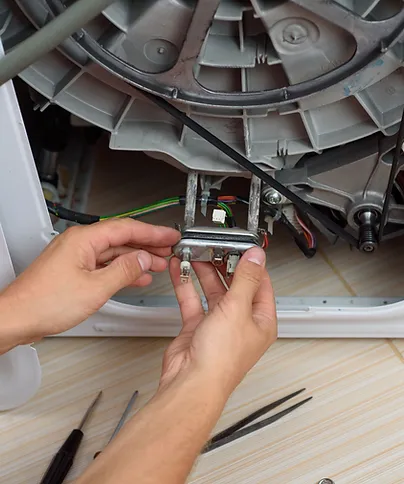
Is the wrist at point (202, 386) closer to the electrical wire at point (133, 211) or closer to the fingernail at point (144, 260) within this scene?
the fingernail at point (144, 260)

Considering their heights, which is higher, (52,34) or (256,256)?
(52,34)

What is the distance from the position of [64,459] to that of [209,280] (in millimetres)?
294

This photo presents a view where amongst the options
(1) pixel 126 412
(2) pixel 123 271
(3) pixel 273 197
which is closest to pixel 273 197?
(3) pixel 273 197

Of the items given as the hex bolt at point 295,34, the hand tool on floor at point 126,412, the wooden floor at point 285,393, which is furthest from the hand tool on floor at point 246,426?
the hex bolt at point 295,34

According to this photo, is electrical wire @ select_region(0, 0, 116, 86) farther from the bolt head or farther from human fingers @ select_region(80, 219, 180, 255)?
the bolt head

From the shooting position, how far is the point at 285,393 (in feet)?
3.07

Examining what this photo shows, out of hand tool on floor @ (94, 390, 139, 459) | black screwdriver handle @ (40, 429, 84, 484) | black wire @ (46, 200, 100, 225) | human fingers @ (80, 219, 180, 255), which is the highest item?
black wire @ (46, 200, 100, 225)

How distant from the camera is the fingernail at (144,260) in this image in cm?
76

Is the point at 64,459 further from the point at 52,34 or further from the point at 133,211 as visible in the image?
the point at 52,34


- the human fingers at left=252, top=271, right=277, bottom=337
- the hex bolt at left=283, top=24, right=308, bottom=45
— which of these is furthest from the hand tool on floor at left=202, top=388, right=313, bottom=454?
the hex bolt at left=283, top=24, right=308, bottom=45

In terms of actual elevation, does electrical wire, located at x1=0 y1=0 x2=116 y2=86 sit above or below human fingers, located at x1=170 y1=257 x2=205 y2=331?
above

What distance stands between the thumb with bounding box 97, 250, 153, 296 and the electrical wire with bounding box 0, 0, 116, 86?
8.9 inches

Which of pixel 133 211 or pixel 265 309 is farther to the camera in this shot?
pixel 133 211

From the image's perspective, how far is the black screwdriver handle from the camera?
852mm
